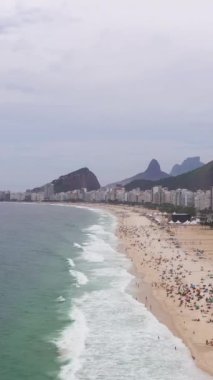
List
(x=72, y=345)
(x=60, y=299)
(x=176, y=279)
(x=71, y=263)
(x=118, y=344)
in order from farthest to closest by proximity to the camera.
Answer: (x=71, y=263) → (x=176, y=279) → (x=60, y=299) → (x=118, y=344) → (x=72, y=345)

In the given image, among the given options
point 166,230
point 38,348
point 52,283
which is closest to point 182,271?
point 52,283

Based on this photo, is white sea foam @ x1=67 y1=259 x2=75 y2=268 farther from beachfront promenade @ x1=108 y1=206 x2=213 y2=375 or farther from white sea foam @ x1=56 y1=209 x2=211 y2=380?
white sea foam @ x1=56 y1=209 x2=211 y2=380

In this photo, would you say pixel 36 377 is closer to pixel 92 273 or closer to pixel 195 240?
pixel 92 273

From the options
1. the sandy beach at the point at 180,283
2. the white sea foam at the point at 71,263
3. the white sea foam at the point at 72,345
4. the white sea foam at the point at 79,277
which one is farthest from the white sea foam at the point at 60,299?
the white sea foam at the point at 71,263


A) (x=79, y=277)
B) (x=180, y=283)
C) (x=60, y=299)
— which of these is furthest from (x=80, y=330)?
(x=79, y=277)

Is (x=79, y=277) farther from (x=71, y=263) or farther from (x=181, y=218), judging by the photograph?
(x=181, y=218)

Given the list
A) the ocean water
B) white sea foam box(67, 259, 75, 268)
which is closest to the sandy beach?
the ocean water
